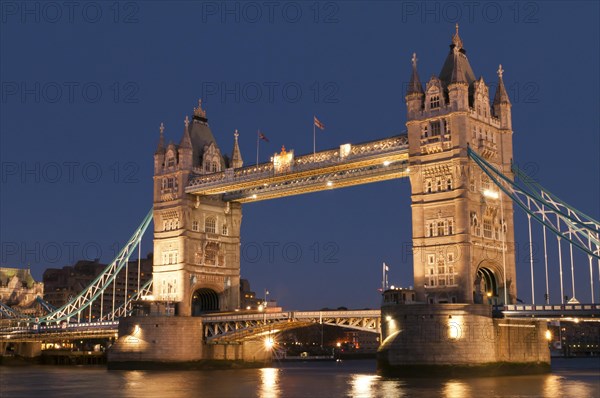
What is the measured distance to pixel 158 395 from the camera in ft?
178

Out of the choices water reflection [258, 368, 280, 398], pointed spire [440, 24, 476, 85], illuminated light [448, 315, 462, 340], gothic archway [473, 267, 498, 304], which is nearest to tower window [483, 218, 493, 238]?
gothic archway [473, 267, 498, 304]

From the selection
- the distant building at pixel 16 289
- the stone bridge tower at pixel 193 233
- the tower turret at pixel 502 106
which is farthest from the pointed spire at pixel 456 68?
the distant building at pixel 16 289

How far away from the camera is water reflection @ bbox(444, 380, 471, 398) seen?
5138 centimetres

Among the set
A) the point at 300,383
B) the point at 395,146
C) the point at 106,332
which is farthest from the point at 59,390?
the point at 106,332

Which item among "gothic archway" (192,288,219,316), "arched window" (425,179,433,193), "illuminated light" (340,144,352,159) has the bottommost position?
"gothic archway" (192,288,219,316)

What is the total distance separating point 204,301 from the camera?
313 feet

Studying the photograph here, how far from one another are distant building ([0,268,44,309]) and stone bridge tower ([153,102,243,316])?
73.3 m

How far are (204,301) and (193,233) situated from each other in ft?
28.3

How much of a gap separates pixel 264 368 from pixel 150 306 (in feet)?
55.8

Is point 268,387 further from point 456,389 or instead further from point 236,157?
point 236,157

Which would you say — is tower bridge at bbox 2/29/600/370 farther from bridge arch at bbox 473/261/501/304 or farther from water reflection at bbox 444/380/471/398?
water reflection at bbox 444/380/471/398

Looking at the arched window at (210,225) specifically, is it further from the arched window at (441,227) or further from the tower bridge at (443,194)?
the arched window at (441,227)

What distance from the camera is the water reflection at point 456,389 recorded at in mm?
Answer: 51375

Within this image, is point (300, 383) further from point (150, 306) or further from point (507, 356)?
point (150, 306)
